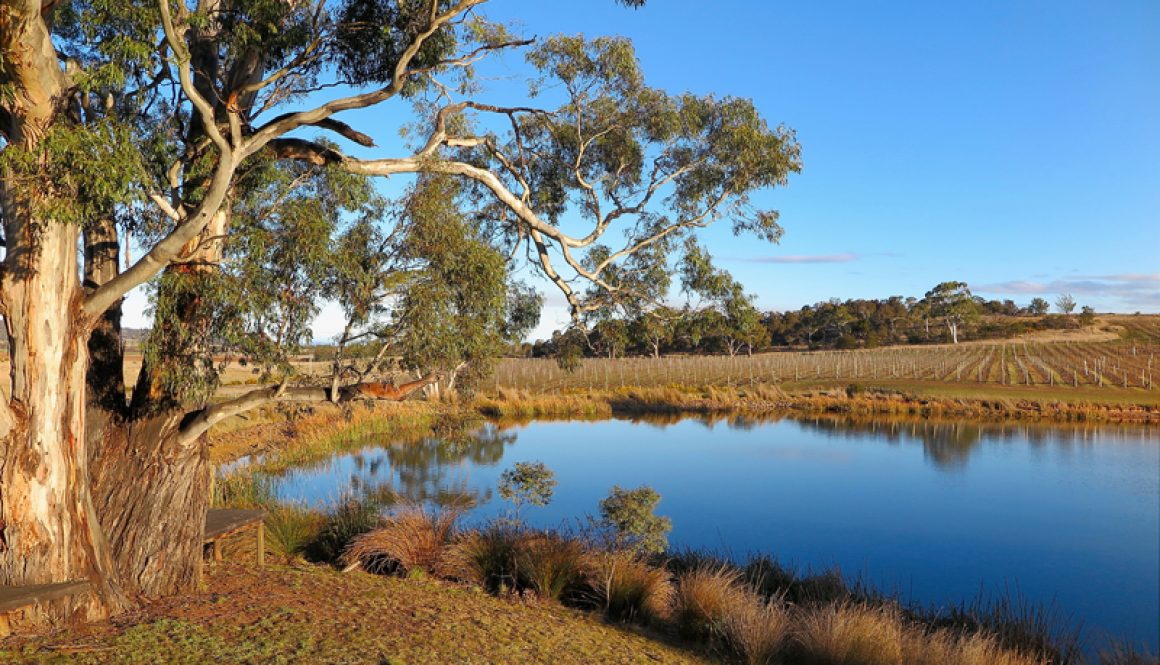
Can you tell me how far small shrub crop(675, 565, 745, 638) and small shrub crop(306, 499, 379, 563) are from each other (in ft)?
Answer: 9.32

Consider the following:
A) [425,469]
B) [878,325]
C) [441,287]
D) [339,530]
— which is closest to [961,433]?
[425,469]

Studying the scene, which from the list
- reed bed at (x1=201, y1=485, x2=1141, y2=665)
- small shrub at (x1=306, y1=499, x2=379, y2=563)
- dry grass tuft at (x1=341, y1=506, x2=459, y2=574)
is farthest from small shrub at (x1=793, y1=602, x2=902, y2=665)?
small shrub at (x1=306, y1=499, x2=379, y2=563)

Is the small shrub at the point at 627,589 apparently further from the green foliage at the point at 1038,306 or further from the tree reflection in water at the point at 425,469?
the green foliage at the point at 1038,306

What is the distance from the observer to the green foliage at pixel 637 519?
606cm

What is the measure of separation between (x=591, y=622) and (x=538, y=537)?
46.0 inches

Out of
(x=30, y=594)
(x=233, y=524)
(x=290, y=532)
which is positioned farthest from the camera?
(x=290, y=532)

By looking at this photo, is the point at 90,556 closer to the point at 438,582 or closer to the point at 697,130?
the point at 438,582

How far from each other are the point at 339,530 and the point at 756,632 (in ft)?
12.6

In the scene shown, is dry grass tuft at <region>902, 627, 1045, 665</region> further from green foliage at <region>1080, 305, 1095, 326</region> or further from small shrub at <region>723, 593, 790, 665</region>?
green foliage at <region>1080, 305, 1095, 326</region>

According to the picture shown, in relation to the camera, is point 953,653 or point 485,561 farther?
point 485,561

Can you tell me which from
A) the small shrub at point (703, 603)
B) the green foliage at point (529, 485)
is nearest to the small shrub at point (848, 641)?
the small shrub at point (703, 603)

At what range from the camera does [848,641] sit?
4.66 metres

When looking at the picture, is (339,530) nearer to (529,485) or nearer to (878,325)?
(529,485)

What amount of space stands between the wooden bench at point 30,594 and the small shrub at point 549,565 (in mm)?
2976
